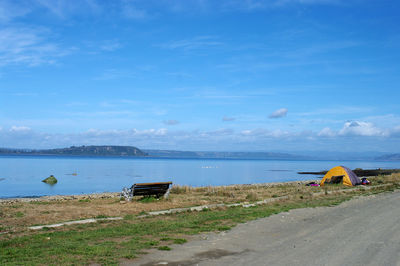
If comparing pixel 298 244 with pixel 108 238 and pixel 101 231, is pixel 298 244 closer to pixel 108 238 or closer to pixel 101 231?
pixel 108 238

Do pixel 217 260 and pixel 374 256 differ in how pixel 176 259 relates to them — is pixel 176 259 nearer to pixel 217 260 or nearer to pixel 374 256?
pixel 217 260

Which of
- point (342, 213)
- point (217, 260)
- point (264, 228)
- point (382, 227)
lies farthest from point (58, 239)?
point (342, 213)

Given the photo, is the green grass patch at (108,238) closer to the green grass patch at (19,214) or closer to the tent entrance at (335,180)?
the green grass patch at (19,214)

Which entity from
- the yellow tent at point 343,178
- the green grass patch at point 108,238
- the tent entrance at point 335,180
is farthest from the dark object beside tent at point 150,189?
the tent entrance at point 335,180

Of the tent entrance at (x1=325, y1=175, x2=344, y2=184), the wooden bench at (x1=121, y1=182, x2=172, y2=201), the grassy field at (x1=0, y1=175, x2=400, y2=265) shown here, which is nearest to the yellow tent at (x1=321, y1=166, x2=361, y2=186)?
the tent entrance at (x1=325, y1=175, x2=344, y2=184)

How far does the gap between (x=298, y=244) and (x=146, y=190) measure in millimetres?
10411

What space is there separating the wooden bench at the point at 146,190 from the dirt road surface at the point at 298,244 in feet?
21.5

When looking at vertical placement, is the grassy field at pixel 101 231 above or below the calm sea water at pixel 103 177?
above

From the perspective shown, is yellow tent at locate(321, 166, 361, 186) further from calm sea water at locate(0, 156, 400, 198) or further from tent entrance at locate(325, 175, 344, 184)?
Answer: calm sea water at locate(0, 156, 400, 198)

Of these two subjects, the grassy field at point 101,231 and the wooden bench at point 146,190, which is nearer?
the grassy field at point 101,231

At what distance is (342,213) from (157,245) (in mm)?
8592

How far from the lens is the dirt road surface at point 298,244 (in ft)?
24.2

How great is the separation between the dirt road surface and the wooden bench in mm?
6559

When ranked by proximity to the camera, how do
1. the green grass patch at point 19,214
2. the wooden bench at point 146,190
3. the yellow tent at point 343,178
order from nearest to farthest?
the green grass patch at point 19,214 → the wooden bench at point 146,190 → the yellow tent at point 343,178
